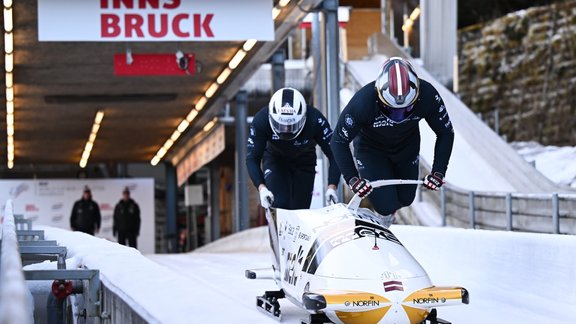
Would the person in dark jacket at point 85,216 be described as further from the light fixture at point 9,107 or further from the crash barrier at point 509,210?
the crash barrier at point 509,210

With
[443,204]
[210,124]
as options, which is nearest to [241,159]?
[210,124]

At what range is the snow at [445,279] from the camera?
15.6 feet

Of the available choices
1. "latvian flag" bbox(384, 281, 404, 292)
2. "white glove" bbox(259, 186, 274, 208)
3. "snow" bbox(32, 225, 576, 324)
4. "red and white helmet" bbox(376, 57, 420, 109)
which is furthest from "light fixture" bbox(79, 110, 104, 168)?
"latvian flag" bbox(384, 281, 404, 292)

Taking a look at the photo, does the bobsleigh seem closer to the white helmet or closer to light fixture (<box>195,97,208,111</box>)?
the white helmet

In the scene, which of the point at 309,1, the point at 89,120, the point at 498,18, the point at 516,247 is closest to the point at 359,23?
the point at 498,18

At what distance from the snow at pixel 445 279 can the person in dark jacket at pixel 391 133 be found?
0.79 m

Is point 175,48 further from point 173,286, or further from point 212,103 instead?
point 173,286

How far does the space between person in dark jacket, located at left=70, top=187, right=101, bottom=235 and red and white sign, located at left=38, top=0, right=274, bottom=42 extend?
40.8 feet

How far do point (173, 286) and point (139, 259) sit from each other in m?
1.30

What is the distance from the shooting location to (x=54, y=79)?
2034 centimetres

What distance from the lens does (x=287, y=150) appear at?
7.76 metres

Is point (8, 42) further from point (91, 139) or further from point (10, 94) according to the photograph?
point (91, 139)

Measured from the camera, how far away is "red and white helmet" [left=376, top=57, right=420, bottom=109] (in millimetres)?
6020

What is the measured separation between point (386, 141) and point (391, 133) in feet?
0.55
